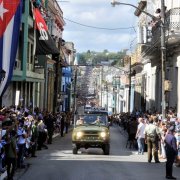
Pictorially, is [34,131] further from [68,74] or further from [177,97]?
[68,74]

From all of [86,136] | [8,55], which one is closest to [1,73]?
[8,55]

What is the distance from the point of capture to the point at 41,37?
37438mm

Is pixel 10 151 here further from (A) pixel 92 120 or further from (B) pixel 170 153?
(A) pixel 92 120

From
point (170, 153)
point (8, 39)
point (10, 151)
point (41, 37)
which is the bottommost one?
point (170, 153)

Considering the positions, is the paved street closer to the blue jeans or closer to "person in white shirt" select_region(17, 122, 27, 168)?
"person in white shirt" select_region(17, 122, 27, 168)

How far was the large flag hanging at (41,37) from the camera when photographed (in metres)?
35.4

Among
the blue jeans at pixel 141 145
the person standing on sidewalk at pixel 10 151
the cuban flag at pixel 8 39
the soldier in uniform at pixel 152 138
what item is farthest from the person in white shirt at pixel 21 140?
the blue jeans at pixel 141 145

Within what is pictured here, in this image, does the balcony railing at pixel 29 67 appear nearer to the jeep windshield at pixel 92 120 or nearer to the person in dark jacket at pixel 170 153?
the jeep windshield at pixel 92 120

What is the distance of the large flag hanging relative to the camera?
35.4 m

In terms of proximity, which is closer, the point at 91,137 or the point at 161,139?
the point at 161,139

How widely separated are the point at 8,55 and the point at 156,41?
84.2ft

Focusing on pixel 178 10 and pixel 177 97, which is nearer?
pixel 178 10

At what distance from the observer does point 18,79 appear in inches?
1416

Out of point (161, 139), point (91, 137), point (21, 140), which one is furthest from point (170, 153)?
point (91, 137)
